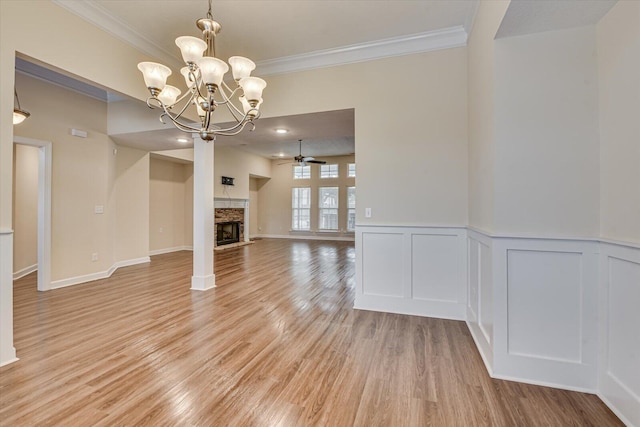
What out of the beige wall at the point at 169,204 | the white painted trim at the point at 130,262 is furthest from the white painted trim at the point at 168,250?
the white painted trim at the point at 130,262

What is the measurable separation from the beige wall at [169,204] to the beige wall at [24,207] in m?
2.23

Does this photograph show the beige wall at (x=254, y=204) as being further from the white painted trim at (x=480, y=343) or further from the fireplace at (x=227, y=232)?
the white painted trim at (x=480, y=343)

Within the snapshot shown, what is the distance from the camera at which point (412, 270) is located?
124 inches

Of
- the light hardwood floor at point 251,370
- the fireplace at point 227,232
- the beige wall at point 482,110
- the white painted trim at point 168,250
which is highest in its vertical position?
the beige wall at point 482,110

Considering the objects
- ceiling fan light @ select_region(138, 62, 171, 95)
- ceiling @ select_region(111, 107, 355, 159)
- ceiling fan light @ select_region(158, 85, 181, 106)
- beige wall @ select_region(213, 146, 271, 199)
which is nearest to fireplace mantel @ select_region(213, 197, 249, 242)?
beige wall @ select_region(213, 146, 271, 199)

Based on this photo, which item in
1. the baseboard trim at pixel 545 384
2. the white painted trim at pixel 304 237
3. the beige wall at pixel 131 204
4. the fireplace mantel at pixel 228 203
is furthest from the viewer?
the white painted trim at pixel 304 237

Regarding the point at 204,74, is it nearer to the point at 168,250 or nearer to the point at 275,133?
the point at 275,133

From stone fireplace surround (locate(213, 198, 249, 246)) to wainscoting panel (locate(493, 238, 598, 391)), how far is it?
743cm

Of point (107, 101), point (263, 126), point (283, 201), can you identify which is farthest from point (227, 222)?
point (263, 126)

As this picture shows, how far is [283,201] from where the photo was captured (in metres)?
11.0

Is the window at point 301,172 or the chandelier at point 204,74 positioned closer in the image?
the chandelier at point 204,74

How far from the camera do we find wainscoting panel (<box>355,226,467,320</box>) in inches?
119

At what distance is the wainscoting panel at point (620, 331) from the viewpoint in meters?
1.52

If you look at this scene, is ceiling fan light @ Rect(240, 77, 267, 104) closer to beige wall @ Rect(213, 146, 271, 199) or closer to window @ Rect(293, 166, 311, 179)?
beige wall @ Rect(213, 146, 271, 199)
